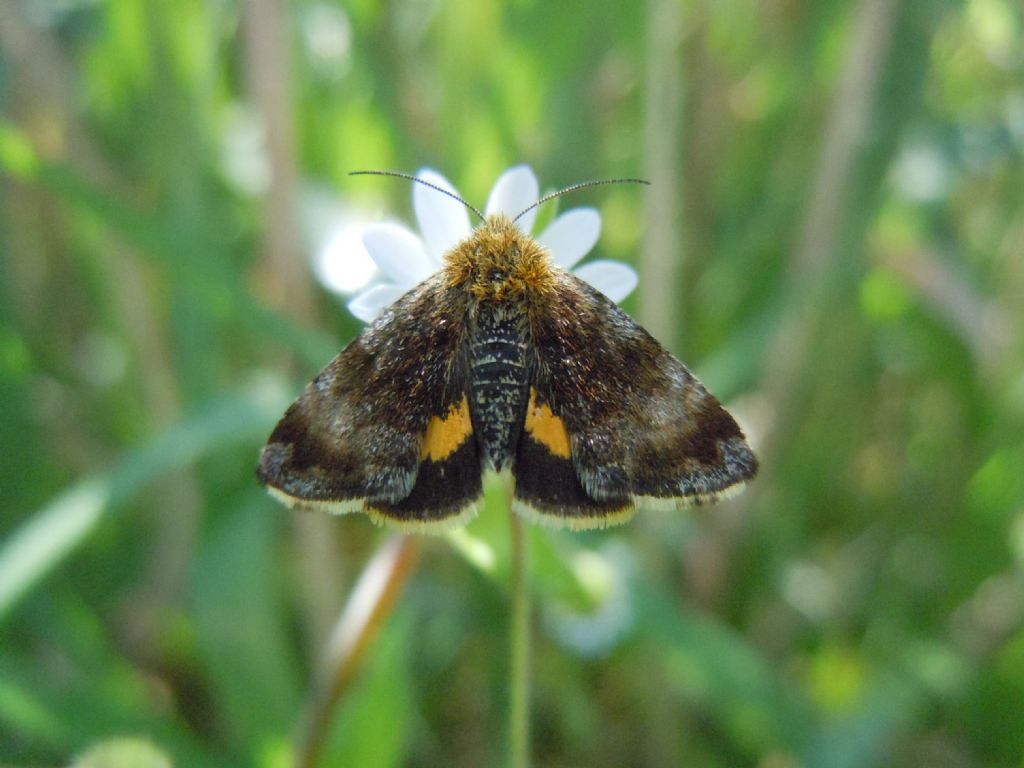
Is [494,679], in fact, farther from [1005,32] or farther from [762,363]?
[1005,32]

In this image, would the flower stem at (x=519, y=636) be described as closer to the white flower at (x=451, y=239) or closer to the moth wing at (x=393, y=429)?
the moth wing at (x=393, y=429)

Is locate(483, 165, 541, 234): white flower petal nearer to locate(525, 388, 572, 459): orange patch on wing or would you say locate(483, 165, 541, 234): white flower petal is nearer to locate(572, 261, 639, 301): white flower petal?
locate(572, 261, 639, 301): white flower petal

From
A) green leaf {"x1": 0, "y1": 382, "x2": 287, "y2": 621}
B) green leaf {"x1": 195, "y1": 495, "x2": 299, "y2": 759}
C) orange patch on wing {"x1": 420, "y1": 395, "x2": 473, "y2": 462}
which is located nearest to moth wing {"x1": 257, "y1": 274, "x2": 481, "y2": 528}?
orange patch on wing {"x1": 420, "y1": 395, "x2": 473, "y2": 462}

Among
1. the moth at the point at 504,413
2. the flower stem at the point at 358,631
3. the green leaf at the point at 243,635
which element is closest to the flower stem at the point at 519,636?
the moth at the point at 504,413

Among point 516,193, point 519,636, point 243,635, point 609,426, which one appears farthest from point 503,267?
point 243,635

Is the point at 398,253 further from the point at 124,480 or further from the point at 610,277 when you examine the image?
the point at 124,480

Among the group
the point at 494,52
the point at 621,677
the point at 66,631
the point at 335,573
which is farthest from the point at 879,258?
the point at 66,631
